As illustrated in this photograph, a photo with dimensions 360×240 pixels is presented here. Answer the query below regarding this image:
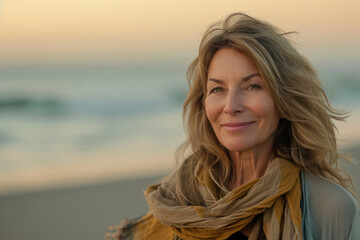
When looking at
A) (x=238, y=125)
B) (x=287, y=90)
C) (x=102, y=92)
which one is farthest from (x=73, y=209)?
(x=102, y=92)

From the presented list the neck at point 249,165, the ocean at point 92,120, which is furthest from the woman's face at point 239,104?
the ocean at point 92,120

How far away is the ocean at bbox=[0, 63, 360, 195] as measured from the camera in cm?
930

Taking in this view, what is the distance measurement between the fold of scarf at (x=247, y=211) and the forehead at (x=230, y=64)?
503 millimetres

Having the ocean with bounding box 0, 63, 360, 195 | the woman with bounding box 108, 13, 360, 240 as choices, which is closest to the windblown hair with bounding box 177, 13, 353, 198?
the woman with bounding box 108, 13, 360, 240

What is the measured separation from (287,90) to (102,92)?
41.9 ft

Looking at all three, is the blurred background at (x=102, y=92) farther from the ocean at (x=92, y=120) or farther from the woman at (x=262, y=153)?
the woman at (x=262, y=153)

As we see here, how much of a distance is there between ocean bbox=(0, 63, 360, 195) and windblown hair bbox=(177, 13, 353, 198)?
254 cm

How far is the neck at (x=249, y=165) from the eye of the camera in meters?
3.39

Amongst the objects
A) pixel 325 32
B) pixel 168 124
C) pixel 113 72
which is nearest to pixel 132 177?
pixel 168 124

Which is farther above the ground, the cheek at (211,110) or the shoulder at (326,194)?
the cheek at (211,110)

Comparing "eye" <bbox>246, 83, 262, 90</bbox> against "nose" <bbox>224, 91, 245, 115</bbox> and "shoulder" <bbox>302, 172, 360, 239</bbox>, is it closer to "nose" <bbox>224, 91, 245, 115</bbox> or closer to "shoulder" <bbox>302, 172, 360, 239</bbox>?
"nose" <bbox>224, 91, 245, 115</bbox>

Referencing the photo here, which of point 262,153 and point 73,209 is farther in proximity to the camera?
point 73,209

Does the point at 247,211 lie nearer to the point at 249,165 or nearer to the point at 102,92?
the point at 249,165

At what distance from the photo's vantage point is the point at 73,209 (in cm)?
780
